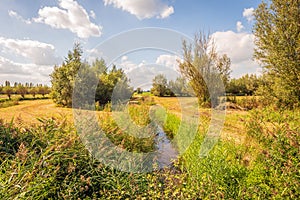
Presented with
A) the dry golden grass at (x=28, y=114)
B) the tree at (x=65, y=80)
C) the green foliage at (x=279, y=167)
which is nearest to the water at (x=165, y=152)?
the dry golden grass at (x=28, y=114)

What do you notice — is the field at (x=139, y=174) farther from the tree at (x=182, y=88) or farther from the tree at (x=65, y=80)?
the tree at (x=65, y=80)

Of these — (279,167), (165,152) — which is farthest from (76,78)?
(279,167)

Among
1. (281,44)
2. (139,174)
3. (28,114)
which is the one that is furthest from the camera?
(281,44)

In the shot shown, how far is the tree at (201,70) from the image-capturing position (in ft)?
55.0

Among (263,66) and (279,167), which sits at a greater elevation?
(263,66)

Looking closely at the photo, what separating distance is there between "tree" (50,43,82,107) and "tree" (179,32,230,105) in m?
8.88

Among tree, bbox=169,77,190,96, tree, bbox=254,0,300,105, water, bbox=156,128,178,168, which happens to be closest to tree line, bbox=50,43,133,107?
tree, bbox=169,77,190,96

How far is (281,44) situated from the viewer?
11.6m

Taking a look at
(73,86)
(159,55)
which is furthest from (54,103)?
(159,55)

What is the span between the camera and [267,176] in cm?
303

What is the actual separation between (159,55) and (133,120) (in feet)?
8.23

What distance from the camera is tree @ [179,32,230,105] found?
16.8 m

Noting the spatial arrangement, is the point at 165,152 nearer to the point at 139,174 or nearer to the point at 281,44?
the point at 139,174

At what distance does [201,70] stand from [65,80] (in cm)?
1141
